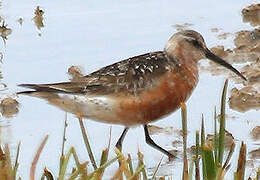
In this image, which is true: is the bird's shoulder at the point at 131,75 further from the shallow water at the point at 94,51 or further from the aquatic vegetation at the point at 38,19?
the aquatic vegetation at the point at 38,19

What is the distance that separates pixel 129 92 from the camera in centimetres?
694

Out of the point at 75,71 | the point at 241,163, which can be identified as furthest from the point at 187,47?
the point at 241,163

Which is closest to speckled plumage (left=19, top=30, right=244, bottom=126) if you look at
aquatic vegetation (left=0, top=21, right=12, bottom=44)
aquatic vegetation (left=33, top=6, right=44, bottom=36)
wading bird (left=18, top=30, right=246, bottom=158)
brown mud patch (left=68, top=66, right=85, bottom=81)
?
wading bird (left=18, top=30, right=246, bottom=158)

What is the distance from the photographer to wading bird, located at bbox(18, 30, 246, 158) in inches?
269

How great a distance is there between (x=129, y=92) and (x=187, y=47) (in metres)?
0.69

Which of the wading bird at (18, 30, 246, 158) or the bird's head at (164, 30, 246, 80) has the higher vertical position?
the bird's head at (164, 30, 246, 80)

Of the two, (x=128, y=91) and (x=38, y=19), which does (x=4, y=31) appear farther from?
(x=128, y=91)

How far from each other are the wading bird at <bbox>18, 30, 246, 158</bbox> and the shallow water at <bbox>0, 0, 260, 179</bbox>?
1.10 feet

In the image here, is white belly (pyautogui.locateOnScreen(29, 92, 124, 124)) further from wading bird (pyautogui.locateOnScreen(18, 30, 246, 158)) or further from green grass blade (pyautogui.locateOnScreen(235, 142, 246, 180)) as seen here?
green grass blade (pyautogui.locateOnScreen(235, 142, 246, 180))

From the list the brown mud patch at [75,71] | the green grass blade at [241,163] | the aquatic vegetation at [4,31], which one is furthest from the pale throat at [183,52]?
the green grass blade at [241,163]

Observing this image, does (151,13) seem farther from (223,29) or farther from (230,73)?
(230,73)

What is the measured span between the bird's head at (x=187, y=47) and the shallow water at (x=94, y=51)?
44cm

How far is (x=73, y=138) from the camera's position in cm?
729

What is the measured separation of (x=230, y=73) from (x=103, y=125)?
138 cm
